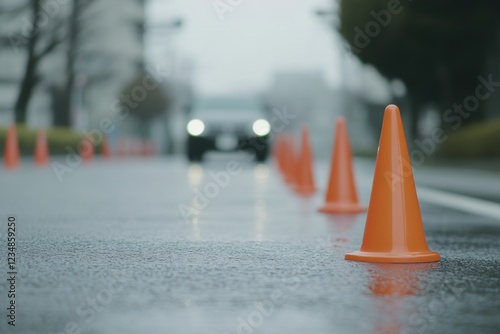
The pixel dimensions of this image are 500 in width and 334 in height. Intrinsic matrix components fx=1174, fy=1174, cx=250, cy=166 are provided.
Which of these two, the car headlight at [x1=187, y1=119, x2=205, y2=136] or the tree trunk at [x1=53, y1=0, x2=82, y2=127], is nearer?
the car headlight at [x1=187, y1=119, x2=205, y2=136]

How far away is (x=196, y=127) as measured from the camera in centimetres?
3042

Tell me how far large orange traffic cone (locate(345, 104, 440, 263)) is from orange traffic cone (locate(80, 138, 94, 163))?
28152mm

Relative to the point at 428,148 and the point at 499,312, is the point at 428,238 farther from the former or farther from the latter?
the point at 428,148

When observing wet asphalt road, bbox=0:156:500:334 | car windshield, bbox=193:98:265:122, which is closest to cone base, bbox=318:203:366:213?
wet asphalt road, bbox=0:156:500:334

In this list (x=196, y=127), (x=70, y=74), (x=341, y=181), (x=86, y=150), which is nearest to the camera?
(x=341, y=181)

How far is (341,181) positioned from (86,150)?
26868mm

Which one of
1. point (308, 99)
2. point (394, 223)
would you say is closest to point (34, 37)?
point (394, 223)

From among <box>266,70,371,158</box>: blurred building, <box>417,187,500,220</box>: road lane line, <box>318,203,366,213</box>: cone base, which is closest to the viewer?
<box>318,203,366,213</box>: cone base

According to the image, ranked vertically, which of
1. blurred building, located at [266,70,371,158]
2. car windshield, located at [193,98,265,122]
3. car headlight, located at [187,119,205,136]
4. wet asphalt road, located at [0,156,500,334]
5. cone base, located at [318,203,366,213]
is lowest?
wet asphalt road, located at [0,156,500,334]

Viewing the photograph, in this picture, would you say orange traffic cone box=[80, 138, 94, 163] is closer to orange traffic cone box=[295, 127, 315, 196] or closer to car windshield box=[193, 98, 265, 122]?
car windshield box=[193, 98, 265, 122]

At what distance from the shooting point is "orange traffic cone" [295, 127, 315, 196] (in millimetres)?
17109

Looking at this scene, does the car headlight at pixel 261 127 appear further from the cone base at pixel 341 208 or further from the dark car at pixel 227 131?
the cone base at pixel 341 208

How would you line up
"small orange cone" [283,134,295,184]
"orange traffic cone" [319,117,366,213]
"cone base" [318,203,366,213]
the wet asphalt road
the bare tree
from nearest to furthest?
1. the wet asphalt road
2. "orange traffic cone" [319,117,366,213]
3. "cone base" [318,203,366,213]
4. "small orange cone" [283,134,295,184]
5. the bare tree

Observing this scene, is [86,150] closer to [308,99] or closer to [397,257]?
[397,257]
